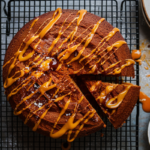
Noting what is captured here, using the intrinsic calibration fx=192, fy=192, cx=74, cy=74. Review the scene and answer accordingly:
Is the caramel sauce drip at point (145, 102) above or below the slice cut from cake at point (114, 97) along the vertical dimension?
below

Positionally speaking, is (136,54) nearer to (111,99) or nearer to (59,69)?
(111,99)

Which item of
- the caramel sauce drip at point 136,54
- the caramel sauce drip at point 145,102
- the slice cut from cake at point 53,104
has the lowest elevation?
the caramel sauce drip at point 145,102

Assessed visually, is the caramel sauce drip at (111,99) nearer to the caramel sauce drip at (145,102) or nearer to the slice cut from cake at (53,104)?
the slice cut from cake at (53,104)

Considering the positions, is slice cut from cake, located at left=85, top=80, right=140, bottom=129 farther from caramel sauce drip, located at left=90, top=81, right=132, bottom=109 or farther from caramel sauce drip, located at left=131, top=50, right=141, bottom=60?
caramel sauce drip, located at left=131, top=50, right=141, bottom=60

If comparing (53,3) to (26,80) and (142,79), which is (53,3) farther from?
(142,79)

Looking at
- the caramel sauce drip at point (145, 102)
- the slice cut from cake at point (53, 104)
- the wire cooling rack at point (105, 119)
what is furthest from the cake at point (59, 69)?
the caramel sauce drip at point (145, 102)

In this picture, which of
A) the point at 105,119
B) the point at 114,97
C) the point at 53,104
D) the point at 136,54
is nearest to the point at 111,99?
the point at 114,97
